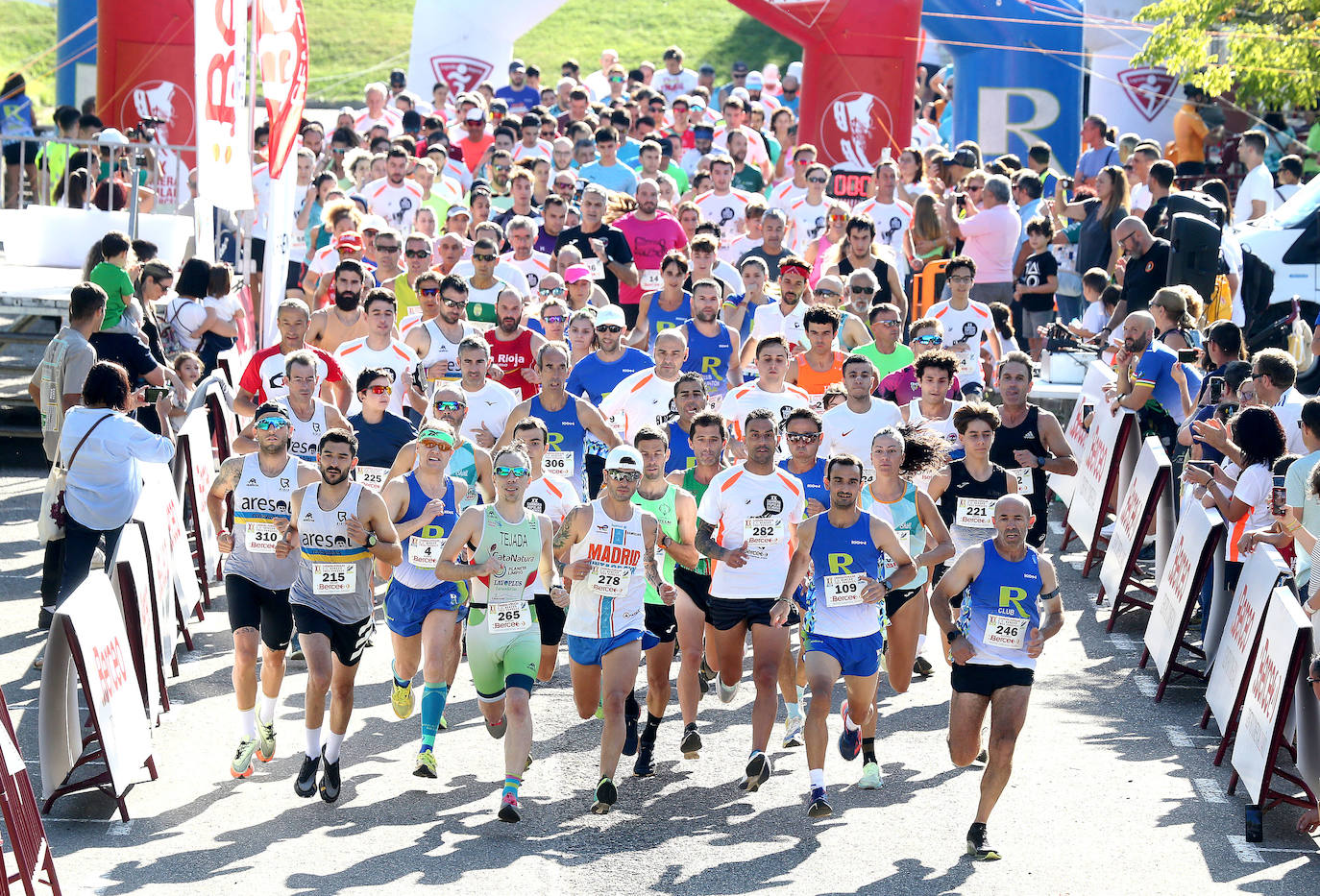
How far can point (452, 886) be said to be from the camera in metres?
7.35

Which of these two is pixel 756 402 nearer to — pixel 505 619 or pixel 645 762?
pixel 645 762

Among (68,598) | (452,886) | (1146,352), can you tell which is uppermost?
(1146,352)

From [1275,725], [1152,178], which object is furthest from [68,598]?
[1152,178]

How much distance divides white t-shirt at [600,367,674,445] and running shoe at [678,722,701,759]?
6.95ft

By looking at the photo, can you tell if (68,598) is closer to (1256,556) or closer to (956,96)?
(1256,556)

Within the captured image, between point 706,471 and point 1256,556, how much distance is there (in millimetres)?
2856

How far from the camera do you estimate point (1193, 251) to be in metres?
14.0

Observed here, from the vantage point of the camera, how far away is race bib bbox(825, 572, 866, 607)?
332 inches

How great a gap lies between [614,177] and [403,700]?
31.3 feet

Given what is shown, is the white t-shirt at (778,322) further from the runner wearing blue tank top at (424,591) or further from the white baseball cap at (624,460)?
the white baseball cap at (624,460)

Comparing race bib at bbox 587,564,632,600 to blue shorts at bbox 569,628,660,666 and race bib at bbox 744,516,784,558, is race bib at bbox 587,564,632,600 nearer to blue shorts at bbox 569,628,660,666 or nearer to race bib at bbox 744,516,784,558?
blue shorts at bbox 569,628,660,666

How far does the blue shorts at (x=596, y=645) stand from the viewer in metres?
8.48

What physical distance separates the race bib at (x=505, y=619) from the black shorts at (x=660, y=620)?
76cm

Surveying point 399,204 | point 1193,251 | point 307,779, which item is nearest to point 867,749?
point 307,779
